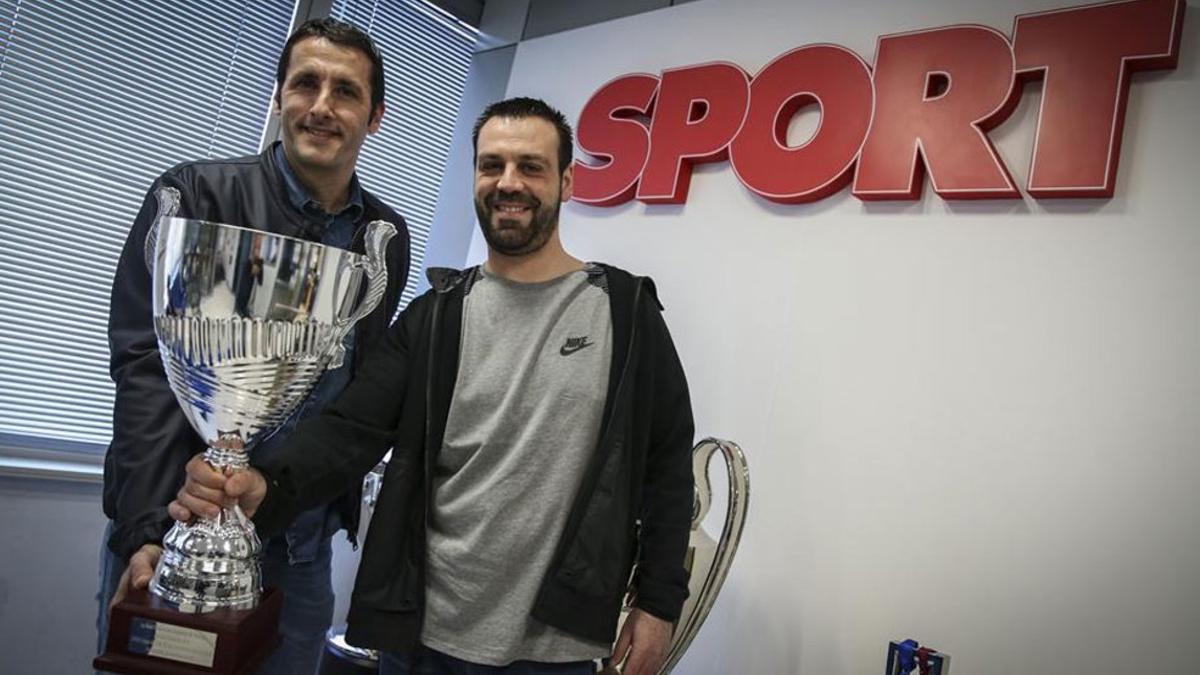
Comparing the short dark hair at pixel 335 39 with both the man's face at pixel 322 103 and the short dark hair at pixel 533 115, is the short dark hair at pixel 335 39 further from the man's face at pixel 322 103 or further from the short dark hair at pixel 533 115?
the short dark hair at pixel 533 115

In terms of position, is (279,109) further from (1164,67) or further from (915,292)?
(1164,67)

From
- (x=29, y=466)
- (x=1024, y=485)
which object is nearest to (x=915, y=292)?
(x=1024, y=485)

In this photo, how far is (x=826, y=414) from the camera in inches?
90.6

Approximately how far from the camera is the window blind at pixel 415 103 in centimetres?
351

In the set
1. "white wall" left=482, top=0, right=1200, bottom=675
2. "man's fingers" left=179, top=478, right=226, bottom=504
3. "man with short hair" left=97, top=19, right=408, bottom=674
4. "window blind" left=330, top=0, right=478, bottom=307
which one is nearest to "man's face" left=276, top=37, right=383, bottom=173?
"man with short hair" left=97, top=19, right=408, bottom=674

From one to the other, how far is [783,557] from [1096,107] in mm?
1340

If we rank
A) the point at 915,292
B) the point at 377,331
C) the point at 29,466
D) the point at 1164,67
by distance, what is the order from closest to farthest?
the point at 377,331
the point at 1164,67
the point at 915,292
the point at 29,466

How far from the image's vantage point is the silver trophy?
968 mm

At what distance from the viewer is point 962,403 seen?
209 cm

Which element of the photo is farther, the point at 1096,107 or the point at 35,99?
the point at 35,99

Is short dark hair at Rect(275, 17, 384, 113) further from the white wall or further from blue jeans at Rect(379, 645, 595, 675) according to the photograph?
the white wall

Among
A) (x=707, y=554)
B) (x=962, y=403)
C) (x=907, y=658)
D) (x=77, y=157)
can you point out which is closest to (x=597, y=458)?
(x=707, y=554)

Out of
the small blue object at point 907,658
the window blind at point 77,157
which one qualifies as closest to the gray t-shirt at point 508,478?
the small blue object at point 907,658

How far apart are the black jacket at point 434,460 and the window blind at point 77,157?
1.82 m
